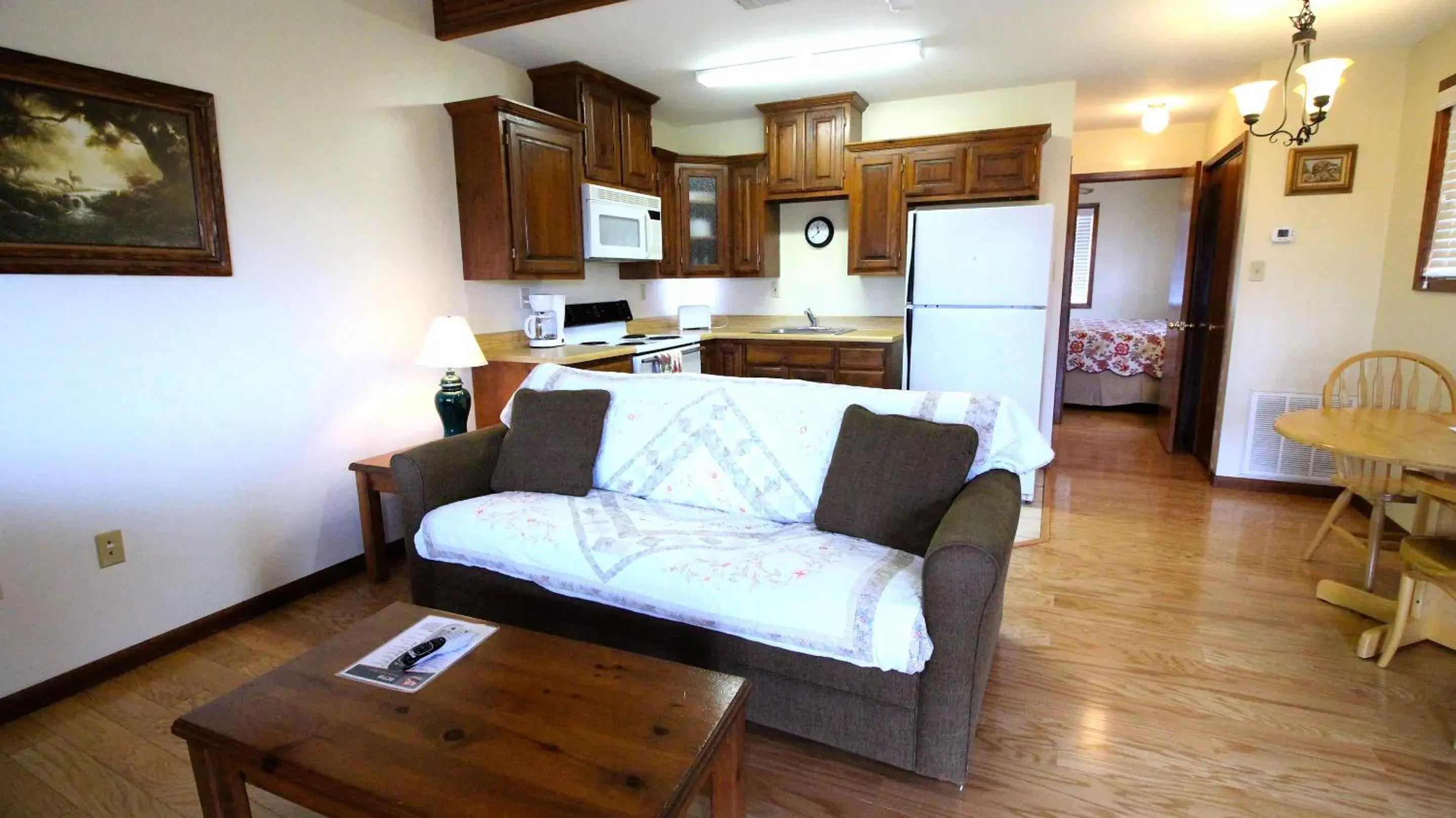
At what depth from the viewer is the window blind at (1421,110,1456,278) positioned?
296 cm

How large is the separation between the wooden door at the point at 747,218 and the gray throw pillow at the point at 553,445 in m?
2.60

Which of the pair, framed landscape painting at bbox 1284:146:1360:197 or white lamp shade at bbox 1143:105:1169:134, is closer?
framed landscape painting at bbox 1284:146:1360:197

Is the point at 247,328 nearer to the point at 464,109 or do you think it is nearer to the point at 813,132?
the point at 464,109

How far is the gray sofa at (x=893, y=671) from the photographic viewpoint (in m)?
1.53

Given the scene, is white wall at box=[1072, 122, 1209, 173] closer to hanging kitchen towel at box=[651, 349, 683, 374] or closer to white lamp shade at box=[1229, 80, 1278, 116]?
white lamp shade at box=[1229, 80, 1278, 116]

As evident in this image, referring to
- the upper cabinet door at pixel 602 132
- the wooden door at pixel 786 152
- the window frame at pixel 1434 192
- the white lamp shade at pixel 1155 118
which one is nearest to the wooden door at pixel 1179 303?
the white lamp shade at pixel 1155 118

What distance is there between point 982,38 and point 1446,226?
7.12 ft

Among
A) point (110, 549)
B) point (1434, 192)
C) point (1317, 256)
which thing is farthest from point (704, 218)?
point (1434, 192)

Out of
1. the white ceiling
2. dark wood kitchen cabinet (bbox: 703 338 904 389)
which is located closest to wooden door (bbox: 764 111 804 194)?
the white ceiling

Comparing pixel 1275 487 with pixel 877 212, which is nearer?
pixel 1275 487

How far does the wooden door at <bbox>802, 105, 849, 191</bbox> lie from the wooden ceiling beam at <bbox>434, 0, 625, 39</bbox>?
197 cm

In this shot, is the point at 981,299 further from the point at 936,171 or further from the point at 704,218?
the point at 704,218

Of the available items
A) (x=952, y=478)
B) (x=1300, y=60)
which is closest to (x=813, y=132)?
(x=1300, y=60)

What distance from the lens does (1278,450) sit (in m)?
3.91
